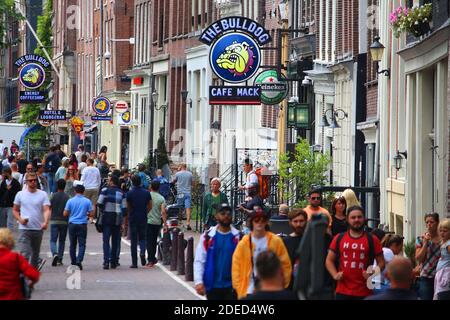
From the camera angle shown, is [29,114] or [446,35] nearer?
[446,35]

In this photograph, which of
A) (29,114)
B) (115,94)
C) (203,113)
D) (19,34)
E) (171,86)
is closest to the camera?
(203,113)

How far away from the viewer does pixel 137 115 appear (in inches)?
2672

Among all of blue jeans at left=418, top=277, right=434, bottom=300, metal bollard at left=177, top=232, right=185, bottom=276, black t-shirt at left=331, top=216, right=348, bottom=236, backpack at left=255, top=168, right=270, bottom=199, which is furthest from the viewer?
backpack at left=255, top=168, right=270, bottom=199

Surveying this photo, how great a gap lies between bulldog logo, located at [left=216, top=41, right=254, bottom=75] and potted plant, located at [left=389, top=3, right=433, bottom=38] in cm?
917

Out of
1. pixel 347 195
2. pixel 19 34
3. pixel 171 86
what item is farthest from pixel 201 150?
pixel 19 34

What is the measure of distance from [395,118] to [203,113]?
80.7 feet

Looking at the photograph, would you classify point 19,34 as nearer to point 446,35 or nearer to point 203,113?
point 203,113

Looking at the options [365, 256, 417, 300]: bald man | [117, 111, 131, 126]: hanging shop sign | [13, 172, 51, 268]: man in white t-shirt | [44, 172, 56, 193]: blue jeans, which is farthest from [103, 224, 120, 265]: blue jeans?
[117, 111, 131, 126]: hanging shop sign

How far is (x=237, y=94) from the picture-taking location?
35.1 m

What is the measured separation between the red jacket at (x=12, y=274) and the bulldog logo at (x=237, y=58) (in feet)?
66.5

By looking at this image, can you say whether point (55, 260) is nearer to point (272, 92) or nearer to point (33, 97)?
point (272, 92)

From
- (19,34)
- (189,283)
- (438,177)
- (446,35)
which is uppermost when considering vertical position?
(19,34)

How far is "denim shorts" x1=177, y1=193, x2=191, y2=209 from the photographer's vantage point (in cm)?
4082

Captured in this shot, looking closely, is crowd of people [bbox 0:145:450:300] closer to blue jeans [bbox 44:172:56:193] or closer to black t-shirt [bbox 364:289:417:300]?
black t-shirt [bbox 364:289:417:300]
